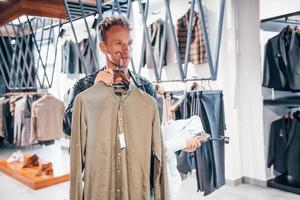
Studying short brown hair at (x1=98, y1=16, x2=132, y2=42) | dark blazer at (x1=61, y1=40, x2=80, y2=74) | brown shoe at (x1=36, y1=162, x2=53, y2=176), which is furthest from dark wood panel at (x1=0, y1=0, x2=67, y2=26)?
short brown hair at (x1=98, y1=16, x2=132, y2=42)

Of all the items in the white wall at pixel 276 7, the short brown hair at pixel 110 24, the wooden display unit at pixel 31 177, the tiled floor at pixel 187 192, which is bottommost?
the tiled floor at pixel 187 192

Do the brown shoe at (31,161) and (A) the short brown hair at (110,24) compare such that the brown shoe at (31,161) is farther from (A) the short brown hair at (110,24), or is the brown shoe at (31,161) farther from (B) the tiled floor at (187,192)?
(A) the short brown hair at (110,24)

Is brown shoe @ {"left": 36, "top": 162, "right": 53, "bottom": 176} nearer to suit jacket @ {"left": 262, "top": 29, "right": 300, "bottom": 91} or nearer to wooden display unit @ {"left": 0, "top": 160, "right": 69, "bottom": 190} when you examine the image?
wooden display unit @ {"left": 0, "top": 160, "right": 69, "bottom": 190}

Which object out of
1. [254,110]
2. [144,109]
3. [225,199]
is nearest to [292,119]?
[254,110]

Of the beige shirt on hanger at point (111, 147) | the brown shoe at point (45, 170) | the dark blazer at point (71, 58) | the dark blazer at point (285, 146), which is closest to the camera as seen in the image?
the beige shirt on hanger at point (111, 147)

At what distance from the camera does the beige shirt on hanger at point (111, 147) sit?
1574mm

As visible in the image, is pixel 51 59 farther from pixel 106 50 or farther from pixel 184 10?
pixel 106 50

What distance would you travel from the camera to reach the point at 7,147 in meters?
8.30

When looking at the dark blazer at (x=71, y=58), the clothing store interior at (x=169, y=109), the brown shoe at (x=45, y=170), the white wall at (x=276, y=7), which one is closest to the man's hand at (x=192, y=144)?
the clothing store interior at (x=169, y=109)

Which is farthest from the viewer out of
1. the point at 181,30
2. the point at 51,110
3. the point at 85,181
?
the point at 51,110

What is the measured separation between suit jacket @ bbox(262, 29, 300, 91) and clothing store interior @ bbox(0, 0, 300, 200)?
0.04ft

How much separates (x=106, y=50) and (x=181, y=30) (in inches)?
127

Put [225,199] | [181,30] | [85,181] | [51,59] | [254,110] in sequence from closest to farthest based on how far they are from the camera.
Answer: [85,181] → [225,199] → [254,110] → [181,30] → [51,59]

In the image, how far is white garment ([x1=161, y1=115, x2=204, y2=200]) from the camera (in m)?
1.82
